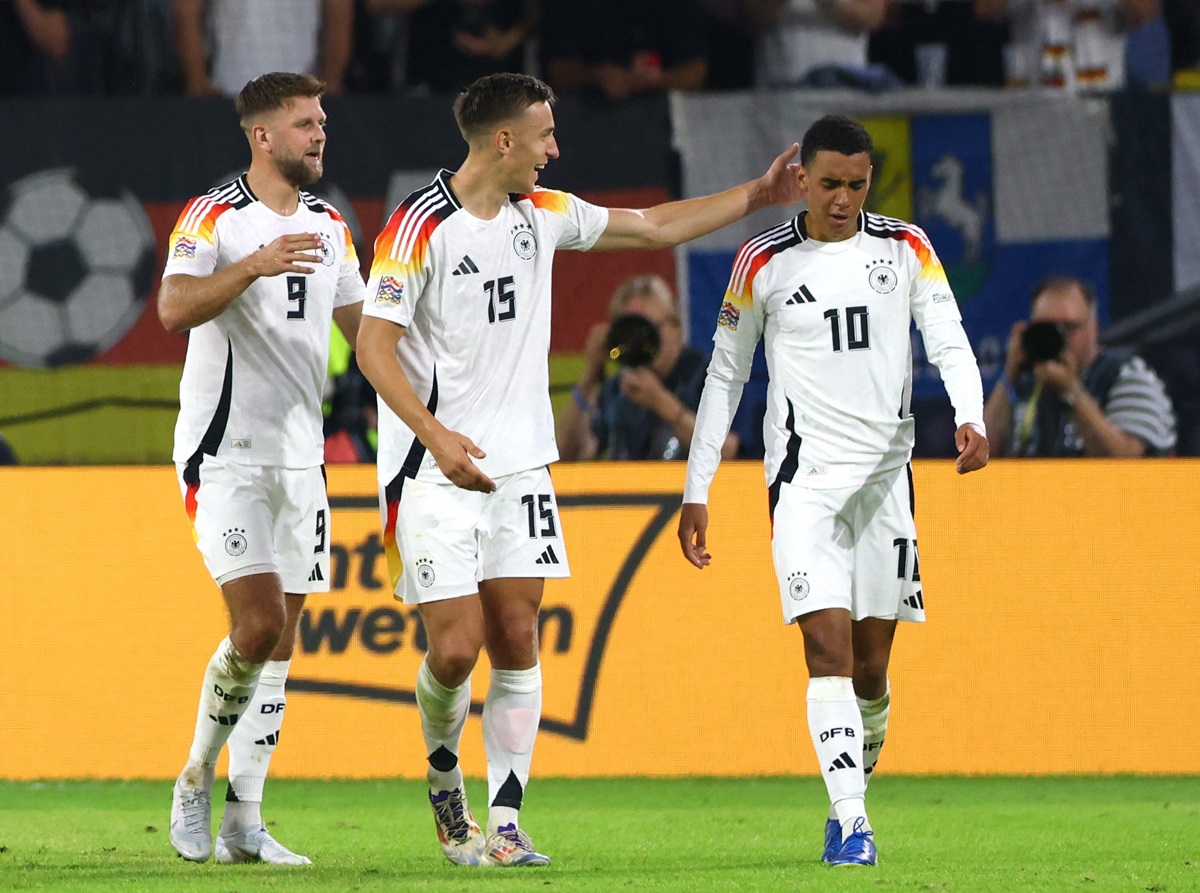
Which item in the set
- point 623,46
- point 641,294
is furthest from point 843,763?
point 623,46

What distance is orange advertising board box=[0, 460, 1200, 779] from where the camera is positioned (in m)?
7.81

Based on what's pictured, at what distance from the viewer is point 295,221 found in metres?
5.73

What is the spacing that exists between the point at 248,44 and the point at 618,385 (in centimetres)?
319

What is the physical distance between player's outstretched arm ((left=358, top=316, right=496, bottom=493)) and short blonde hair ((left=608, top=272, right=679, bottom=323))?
13.1 ft

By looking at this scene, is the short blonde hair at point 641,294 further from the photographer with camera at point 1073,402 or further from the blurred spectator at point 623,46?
the photographer with camera at point 1073,402

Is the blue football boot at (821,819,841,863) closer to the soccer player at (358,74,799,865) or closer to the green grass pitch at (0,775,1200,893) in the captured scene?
the green grass pitch at (0,775,1200,893)

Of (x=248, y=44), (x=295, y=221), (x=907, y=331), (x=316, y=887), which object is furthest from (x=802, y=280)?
(x=248, y=44)

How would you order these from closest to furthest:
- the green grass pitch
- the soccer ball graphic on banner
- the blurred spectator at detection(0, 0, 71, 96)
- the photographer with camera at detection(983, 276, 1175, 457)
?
1. the green grass pitch
2. the photographer with camera at detection(983, 276, 1175, 457)
3. the soccer ball graphic on banner
4. the blurred spectator at detection(0, 0, 71, 96)

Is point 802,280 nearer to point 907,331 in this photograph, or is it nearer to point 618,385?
point 907,331

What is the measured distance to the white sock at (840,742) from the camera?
17.0 ft

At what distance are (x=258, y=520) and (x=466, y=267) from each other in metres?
0.98

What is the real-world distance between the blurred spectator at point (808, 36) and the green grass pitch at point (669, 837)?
4.41m

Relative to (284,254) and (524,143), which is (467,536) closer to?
(284,254)

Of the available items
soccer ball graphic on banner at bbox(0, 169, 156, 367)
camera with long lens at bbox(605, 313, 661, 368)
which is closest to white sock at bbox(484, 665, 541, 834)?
camera with long lens at bbox(605, 313, 661, 368)
